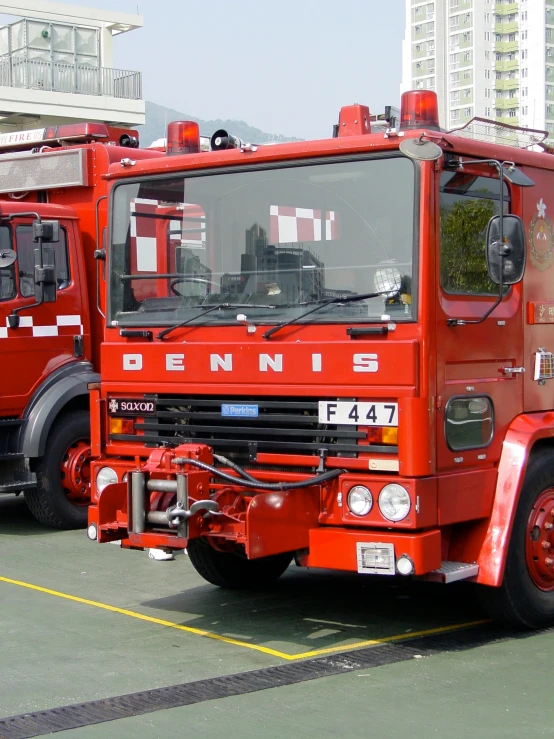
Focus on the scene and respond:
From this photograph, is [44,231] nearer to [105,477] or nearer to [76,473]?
[76,473]

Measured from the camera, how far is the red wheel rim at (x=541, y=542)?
20.6 ft

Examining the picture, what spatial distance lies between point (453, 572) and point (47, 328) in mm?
5270

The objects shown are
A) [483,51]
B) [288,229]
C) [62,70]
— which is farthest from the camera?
[483,51]

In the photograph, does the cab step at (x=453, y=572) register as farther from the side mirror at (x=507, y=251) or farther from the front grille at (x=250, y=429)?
the side mirror at (x=507, y=251)

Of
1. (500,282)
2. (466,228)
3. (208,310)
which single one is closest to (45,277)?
(208,310)

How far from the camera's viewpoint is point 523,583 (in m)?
6.20

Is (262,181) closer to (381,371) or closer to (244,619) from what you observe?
(381,371)

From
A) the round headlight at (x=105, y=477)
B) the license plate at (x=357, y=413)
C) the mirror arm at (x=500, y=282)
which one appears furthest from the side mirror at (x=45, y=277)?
the mirror arm at (x=500, y=282)

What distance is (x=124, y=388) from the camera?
6.77m

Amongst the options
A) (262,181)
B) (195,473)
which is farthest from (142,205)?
(195,473)

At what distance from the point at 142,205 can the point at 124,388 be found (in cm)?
110

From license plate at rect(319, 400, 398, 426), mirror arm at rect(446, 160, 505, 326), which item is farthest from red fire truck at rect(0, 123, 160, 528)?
mirror arm at rect(446, 160, 505, 326)

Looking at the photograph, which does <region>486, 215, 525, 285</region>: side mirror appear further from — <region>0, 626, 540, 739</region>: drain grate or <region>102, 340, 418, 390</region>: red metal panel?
<region>0, 626, 540, 739</region>: drain grate

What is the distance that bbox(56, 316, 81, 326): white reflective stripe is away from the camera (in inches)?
396
